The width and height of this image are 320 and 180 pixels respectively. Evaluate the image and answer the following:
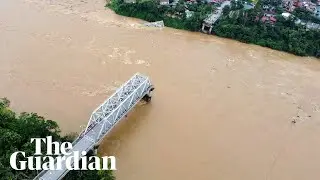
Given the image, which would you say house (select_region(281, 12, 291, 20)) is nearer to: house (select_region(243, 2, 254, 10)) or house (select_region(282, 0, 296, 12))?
house (select_region(282, 0, 296, 12))

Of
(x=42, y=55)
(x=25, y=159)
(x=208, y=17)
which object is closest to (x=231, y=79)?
(x=208, y=17)

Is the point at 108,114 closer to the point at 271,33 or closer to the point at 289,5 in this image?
the point at 271,33

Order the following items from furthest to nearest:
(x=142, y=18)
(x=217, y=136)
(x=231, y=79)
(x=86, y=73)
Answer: (x=142, y=18) → (x=231, y=79) → (x=86, y=73) → (x=217, y=136)

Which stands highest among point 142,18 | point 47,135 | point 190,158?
point 142,18

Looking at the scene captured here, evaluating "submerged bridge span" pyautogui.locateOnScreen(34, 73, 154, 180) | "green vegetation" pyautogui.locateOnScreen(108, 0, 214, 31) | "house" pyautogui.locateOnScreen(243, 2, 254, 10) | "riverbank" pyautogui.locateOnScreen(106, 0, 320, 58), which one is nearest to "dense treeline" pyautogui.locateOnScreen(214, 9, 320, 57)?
"riverbank" pyautogui.locateOnScreen(106, 0, 320, 58)

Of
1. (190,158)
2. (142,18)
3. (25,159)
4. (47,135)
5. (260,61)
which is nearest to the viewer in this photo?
(25,159)

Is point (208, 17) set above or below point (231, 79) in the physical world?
above

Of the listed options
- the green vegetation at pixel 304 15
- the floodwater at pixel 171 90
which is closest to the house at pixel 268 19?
the green vegetation at pixel 304 15

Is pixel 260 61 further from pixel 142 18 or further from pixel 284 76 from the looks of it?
pixel 142 18
